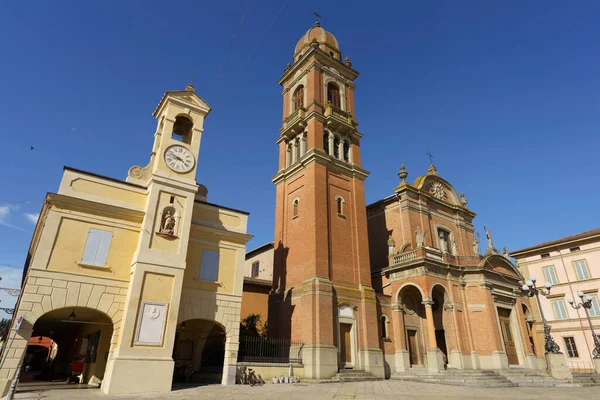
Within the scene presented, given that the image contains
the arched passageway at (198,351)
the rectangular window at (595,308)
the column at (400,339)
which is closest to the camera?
the arched passageway at (198,351)

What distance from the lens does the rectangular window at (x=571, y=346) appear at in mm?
33156

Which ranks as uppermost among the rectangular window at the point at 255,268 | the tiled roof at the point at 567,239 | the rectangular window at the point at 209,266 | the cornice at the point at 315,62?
the cornice at the point at 315,62

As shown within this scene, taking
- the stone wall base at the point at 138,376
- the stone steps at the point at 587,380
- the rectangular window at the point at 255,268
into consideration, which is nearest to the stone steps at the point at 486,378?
the stone steps at the point at 587,380

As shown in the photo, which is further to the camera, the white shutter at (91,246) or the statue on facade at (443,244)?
the statue on facade at (443,244)

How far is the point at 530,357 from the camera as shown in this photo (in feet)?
80.3

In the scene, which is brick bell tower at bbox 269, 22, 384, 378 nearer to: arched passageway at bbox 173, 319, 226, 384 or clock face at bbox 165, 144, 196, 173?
arched passageway at bbox 173, 319, 226, 384

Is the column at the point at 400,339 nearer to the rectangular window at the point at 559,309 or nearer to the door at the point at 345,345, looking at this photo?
the door at the point at 345,345

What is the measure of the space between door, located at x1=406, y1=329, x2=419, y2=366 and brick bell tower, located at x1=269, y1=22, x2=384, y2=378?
3707mm

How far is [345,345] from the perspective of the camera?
67.9 ft

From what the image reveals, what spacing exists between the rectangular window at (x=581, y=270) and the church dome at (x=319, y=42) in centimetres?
2997

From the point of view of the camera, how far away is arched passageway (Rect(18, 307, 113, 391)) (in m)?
15.6

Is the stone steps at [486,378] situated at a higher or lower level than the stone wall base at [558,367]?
lower

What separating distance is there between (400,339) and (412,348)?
1.79m

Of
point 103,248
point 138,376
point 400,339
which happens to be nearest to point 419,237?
point 400,339
